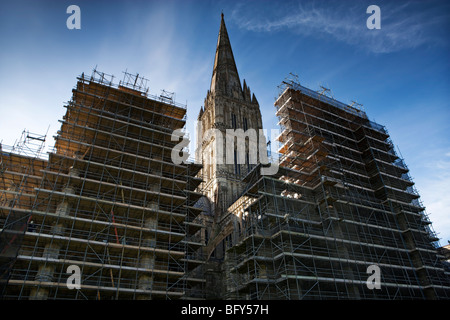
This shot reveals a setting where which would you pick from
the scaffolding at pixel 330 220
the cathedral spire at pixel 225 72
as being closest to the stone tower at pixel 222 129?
the cathedral spire at pixel 225 72

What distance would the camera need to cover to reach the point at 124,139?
22750 mm

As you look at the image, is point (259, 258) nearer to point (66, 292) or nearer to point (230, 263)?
point (230, 263)

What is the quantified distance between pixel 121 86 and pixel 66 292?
50.9ft

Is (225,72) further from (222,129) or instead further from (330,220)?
(330,220)

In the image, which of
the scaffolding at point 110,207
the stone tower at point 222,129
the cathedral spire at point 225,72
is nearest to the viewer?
the scaffolding at point 110,207

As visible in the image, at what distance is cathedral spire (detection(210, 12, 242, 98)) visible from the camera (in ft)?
172

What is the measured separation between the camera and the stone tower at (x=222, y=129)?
1503 inches

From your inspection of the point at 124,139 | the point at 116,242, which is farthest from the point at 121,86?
the point at 116,242

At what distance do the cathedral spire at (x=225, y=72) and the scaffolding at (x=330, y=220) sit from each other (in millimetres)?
24788

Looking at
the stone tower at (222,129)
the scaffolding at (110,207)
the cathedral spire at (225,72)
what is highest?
the cathedral spire at (225,72)

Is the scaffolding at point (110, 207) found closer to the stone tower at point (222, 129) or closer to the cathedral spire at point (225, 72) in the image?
the stone tower at point (222, 129)

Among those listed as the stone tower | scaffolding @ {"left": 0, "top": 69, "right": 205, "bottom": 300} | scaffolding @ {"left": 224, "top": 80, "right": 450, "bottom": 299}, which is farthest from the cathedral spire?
scaffolding @ {"left": 0, "top": 69, "right": 205, "bottom": 300}

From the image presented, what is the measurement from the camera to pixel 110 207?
778 inches

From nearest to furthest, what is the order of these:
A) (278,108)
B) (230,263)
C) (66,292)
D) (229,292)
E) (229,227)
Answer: (66,292) < (229,292) < (230,263) < (278,108) < (229,227)
